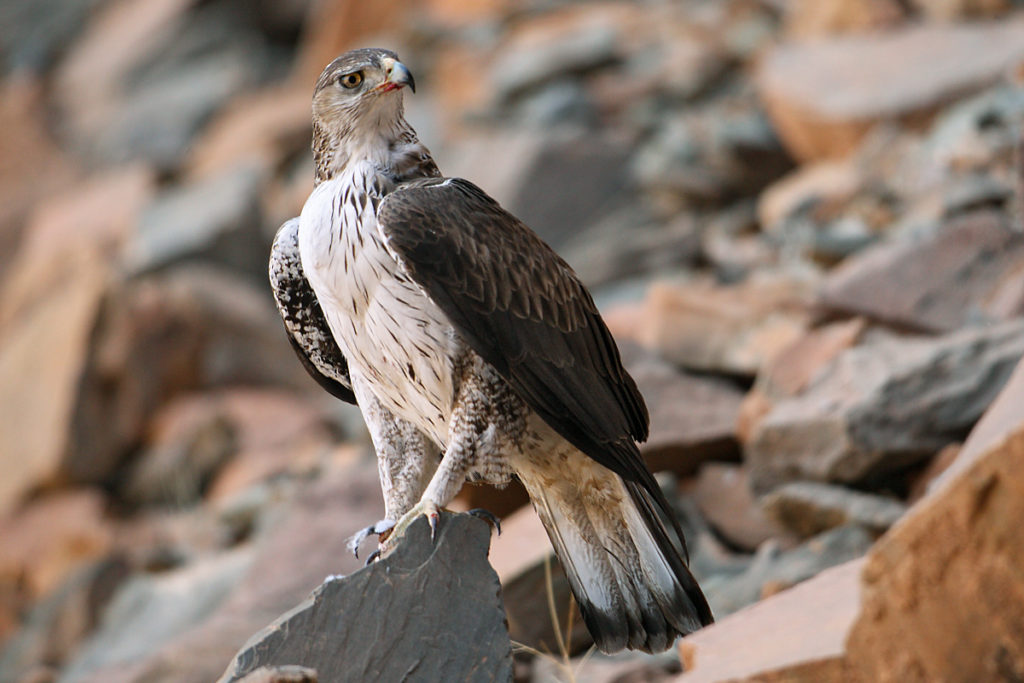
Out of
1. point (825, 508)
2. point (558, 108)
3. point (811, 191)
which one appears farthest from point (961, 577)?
point (558, 108)

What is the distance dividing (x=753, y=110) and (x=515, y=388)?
8895mm

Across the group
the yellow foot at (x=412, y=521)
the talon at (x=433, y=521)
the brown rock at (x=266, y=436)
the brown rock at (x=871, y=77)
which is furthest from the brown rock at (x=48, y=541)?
the talon at (x=433, y=521)

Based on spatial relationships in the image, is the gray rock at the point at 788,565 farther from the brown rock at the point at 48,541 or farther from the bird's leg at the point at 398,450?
the brown rock at the point at 48,541

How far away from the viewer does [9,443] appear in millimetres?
11336

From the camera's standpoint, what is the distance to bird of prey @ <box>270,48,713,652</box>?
3.68 m

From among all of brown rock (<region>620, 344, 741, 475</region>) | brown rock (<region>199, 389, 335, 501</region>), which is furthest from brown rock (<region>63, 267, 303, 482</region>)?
brown rock (<region>620, 344, 741, 475</region>)

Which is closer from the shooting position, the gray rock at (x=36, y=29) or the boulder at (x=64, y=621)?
the boulder at (x=64, y=621)

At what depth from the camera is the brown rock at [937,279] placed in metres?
6.24

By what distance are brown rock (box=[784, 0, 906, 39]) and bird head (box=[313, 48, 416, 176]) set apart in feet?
28.6

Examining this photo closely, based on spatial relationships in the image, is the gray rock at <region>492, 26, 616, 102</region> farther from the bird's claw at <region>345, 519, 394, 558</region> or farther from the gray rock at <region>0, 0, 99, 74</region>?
the bird's claw at <region>345, 519, 394, 558</region>

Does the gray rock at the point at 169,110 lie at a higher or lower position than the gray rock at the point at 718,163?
higher

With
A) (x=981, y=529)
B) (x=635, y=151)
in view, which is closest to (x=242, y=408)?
(x=635, y=151)

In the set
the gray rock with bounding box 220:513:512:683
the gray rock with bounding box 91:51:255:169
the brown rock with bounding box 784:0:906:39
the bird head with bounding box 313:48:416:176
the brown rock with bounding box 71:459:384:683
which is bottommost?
the brown rock with bounding box 71:459:384:683

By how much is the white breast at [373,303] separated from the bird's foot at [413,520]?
0.32 m
